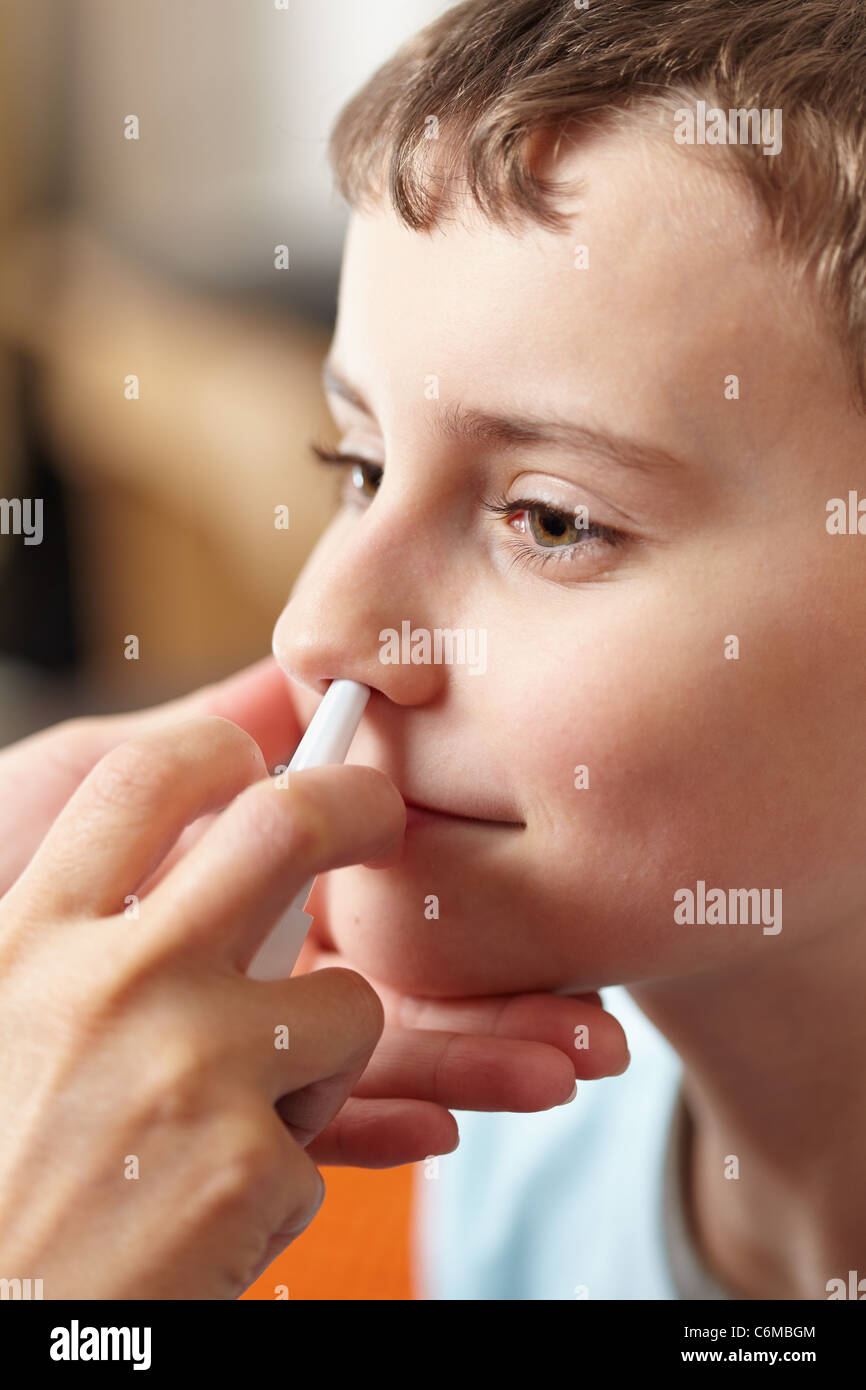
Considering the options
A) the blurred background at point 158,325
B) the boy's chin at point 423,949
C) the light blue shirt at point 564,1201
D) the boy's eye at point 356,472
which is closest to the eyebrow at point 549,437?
the boy's eye at point 356,472

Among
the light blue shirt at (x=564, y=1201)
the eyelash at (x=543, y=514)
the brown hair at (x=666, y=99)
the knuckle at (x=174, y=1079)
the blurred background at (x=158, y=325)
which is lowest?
the light blue shirt at (x=564, y=1201)

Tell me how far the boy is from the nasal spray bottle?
2 cm

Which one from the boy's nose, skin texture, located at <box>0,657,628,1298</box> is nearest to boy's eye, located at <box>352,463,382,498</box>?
the boy's nose

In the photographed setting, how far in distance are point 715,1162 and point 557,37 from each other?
78 cm

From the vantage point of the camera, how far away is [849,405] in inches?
24.2

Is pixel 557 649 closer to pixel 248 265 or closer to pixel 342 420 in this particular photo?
pixel 342 420

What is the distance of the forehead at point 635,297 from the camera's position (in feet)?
1.96

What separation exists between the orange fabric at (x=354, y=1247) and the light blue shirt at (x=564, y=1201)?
0.02 metres

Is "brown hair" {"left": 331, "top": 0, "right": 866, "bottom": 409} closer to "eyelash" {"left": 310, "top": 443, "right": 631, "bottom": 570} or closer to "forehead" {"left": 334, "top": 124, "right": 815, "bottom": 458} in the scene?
"forehead" {"left": 334, "top": 124, "right": 815, "bottom": 458}

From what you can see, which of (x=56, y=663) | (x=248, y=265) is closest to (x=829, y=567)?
(x=248, y=265)

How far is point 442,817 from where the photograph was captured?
2.22ft

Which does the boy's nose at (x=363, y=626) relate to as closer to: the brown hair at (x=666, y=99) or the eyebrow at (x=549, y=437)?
the eyebrow at (x=549, y=437)

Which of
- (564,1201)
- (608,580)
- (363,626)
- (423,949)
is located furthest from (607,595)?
(564,1201)

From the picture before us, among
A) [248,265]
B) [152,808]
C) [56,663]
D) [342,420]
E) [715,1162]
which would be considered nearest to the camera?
[152,808]
